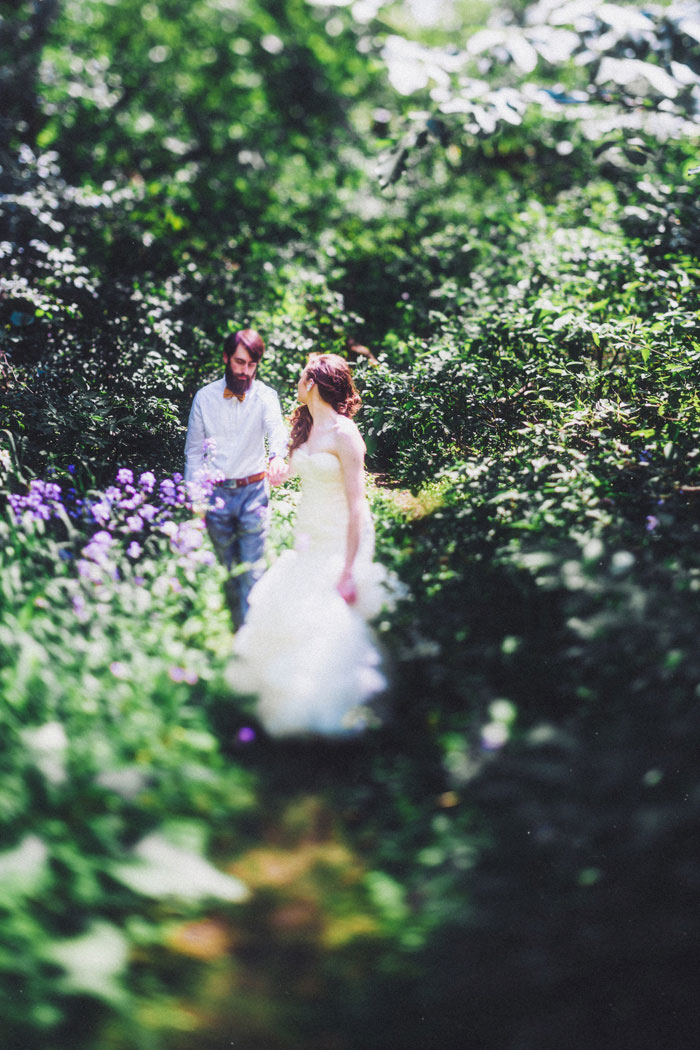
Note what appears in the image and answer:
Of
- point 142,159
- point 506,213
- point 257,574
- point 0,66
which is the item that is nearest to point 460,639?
point 257,574

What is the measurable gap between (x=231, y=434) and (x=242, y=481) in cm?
24

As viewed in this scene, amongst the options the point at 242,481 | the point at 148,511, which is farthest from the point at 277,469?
the point at 148,511

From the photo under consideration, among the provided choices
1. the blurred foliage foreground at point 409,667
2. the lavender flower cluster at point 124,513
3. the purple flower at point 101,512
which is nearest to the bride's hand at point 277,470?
the blurred foliage foreground at point 409,667

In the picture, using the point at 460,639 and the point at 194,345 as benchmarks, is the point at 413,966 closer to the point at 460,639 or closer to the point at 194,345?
the point at 460,639

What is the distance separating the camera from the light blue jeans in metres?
2.97

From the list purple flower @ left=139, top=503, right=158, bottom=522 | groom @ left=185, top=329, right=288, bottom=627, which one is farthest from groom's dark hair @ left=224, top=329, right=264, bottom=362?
purple flower @ left=139, top=503, right=158, bottom=522

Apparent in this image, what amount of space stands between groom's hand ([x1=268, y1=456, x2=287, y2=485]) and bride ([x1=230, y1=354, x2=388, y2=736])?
0.15 feet

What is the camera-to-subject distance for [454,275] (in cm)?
556

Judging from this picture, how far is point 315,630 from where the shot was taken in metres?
2.65

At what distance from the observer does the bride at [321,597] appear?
97.6 inches

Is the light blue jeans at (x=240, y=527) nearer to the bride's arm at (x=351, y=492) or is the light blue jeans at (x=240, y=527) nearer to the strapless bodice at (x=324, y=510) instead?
the strapless bodice at (x=324, y=510)

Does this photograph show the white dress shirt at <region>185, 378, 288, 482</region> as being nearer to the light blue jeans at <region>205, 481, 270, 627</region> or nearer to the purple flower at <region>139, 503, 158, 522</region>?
the light blue jeans at <region>205, 481, 270, 627</region>

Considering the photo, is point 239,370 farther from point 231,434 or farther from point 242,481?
point 242,481

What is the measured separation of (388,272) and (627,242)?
1.96 metres
